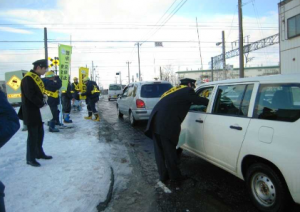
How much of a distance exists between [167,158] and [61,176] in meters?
1.84

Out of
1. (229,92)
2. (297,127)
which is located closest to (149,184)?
(229,92)

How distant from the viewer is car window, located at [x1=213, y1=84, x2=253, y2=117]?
3180 millimetres

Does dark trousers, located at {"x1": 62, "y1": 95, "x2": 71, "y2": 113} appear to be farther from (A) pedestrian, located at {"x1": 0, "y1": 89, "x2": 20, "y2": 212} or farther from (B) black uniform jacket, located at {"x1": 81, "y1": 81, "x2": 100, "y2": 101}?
(A) pedestrian, located at {"x1": 0, "y1": 89, "x2": 20, "y2": 212}

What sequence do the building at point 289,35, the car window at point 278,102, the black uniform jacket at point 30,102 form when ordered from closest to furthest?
the car window at point 278,102
the black uniform jacket at point 30,102
the building at point 289,35

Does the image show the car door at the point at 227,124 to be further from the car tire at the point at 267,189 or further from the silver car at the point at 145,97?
the silver car at the point at 145,97

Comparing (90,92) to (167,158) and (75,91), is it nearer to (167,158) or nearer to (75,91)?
(75,91)

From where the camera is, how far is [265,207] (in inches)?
111

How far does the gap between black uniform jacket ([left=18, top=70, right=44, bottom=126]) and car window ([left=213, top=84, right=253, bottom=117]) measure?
325cm

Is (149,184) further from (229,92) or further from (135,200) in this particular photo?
(229,92)

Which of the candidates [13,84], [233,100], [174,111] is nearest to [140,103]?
[174,111]

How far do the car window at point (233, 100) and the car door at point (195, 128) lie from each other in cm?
28

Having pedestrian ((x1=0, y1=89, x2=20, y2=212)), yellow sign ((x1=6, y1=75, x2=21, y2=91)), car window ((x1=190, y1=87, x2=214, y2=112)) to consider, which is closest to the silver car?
car window ((x1=190, y1=87, x2=214, y2=112))

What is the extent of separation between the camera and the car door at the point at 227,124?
10.2ft

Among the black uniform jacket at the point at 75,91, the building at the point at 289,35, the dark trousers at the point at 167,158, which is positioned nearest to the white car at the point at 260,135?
the dark trousers at the point at 167,158
